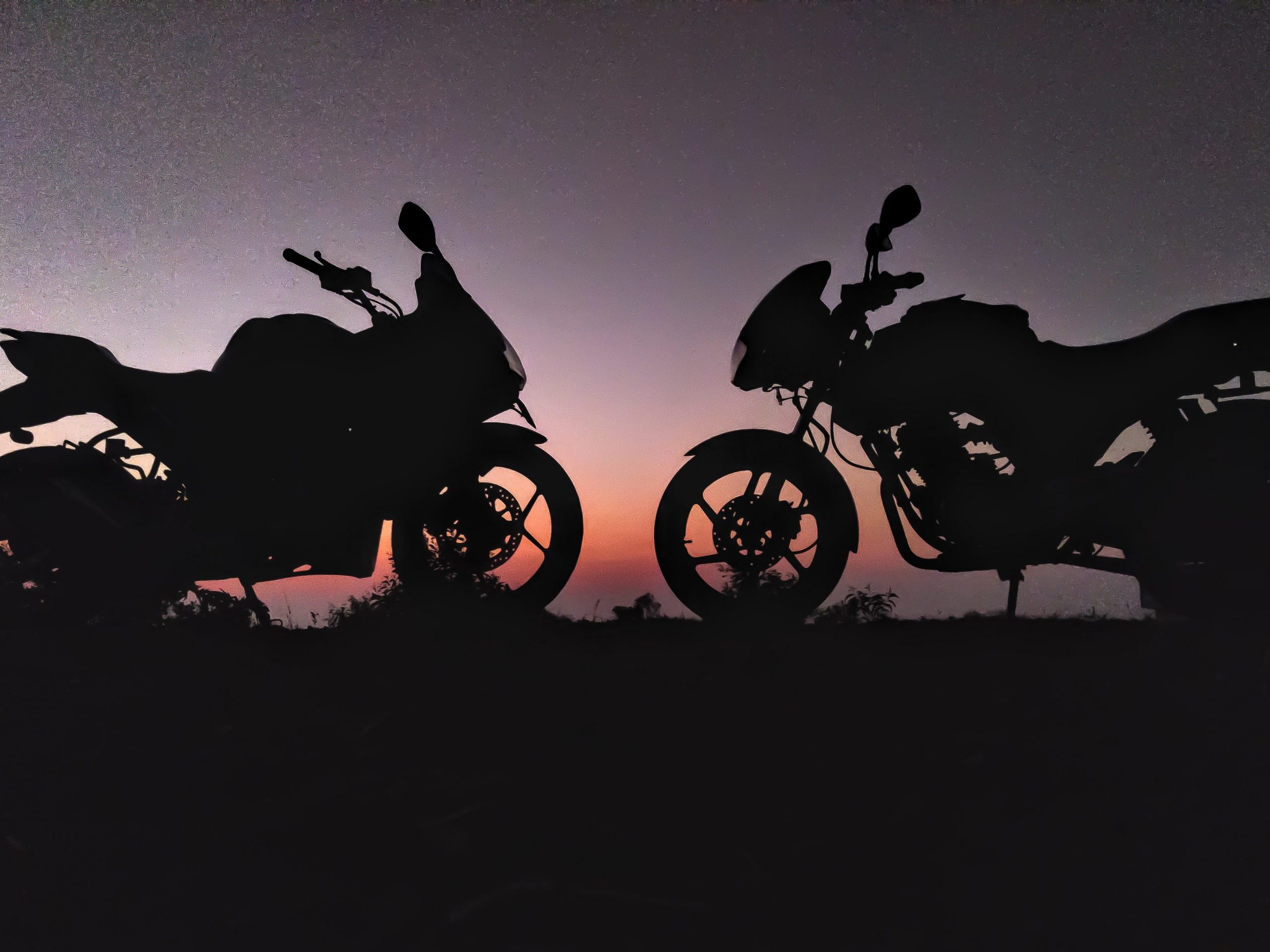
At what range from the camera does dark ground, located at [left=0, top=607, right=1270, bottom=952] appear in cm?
139

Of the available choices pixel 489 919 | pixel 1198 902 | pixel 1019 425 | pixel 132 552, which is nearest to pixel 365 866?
pixel 489 919

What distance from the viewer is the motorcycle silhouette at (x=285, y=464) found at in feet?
10.5

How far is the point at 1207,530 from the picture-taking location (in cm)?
309

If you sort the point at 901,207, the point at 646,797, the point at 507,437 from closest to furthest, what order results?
the point at 646,797 < the point at 901,207 < the point at 507,437

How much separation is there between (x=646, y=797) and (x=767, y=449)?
1.79 metres

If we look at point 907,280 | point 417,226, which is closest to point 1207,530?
point 907,280

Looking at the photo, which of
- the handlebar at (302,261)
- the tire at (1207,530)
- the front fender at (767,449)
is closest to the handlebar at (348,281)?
the handlebar at (302,261)

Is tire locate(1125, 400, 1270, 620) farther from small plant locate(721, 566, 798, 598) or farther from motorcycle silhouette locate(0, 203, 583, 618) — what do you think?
motorcycle silhouette locate(0, 203, 583, 618)

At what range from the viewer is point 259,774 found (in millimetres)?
1972

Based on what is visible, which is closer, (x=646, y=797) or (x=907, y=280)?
(x=646, y=797)

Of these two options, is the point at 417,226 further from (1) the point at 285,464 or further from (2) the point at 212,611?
(2) the point at 212,611

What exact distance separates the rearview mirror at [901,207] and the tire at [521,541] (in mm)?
1871

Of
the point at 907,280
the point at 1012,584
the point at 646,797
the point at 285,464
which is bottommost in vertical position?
the point at 646,797

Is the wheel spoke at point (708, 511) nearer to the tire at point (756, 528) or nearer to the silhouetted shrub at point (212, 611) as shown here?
the tire at point (756, 528)
